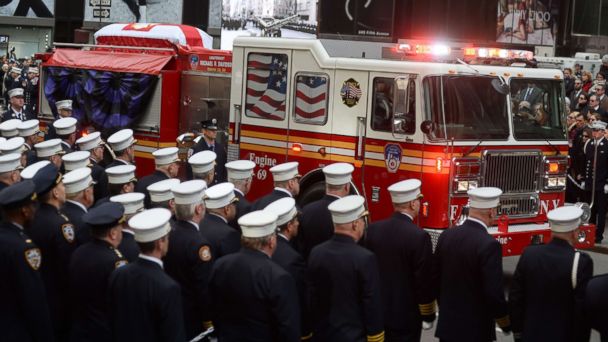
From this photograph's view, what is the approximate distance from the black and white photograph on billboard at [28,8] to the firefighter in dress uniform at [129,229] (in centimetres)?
3329

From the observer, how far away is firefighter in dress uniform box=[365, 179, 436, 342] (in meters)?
8.02

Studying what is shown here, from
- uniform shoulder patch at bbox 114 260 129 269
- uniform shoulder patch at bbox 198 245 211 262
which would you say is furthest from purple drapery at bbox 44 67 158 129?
uniform shoulder patch at bbox 114 260 129 269

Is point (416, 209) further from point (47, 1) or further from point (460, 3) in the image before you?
point (47, 1)

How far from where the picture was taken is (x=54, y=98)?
55.9ft

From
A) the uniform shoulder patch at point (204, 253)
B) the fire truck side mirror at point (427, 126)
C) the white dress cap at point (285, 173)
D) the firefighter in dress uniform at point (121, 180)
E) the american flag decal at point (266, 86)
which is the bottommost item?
the uniform shoulder patch at point (204, 253)

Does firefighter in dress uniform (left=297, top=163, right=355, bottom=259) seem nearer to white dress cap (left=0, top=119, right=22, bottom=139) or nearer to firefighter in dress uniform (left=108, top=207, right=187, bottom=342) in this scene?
firefighter in dress uniform (left=108, top=207, right=187, bottom=342)

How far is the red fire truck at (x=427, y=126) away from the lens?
39.1 feet

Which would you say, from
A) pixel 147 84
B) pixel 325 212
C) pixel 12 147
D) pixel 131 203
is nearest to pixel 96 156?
pixel 12 147

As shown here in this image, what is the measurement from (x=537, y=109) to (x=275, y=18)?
19.2 ft

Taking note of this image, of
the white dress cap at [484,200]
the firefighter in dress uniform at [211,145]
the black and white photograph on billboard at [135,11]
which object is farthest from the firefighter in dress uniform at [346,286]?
the black and white photograph on billboard at [135,11]

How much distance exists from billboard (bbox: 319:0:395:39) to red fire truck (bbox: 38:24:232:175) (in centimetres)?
170

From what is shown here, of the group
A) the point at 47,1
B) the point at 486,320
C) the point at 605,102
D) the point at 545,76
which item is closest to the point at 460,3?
the point at 545,76

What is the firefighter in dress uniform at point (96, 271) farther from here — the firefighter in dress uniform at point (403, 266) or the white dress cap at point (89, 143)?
the white dress cap at point (89, 143)

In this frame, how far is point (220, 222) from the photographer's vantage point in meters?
8.20
